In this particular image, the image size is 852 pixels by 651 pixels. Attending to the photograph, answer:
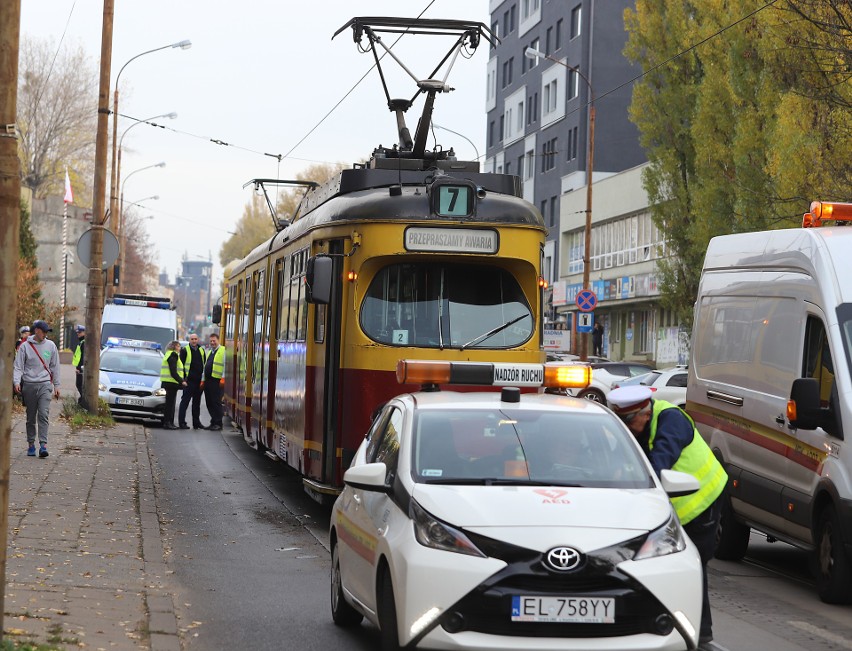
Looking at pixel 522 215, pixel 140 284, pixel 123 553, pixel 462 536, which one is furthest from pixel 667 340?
pixel 140 284

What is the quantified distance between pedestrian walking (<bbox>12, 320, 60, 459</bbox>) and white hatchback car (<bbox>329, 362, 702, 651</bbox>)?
11.7 m

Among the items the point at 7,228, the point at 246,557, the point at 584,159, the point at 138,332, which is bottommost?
the point at 246,557

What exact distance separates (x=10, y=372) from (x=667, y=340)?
44234 millimetres

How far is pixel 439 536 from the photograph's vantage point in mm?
6703

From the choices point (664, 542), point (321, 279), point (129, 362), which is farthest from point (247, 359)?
point (664, 542)

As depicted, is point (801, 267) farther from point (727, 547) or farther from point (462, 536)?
point (462, 536)

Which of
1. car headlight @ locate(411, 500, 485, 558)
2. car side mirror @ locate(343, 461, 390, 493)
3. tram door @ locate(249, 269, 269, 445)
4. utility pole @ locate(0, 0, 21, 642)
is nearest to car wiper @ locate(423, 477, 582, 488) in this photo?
car side mirror @ locate(343, 461, 390, 493)

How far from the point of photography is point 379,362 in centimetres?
1317

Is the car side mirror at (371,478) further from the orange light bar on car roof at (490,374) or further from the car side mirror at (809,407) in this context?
the car side mirror at (809,407)

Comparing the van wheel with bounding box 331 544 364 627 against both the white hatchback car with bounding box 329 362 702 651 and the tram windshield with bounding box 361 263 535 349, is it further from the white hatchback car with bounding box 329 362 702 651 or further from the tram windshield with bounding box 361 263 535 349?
the tram windshield with bounding box 361 263 535 349

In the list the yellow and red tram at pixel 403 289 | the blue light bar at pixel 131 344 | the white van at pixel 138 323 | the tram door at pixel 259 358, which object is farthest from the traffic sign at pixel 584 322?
the yellow and red tram at pixel 403 289

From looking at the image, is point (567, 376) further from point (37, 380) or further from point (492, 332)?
point (37, 380)

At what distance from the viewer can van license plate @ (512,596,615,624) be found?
21.2ft

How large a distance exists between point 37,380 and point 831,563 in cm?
1176
